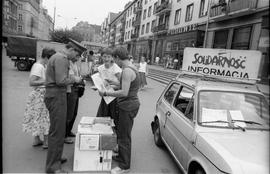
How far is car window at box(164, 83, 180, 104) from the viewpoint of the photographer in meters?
4.49

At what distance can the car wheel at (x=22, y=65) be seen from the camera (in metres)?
16.5

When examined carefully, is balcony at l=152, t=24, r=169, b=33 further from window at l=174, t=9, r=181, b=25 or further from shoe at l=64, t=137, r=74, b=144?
shoe at l=64, t=137, r=74, b=144

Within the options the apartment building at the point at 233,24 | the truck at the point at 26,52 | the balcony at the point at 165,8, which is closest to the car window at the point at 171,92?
the apartment building at the point at 233,24

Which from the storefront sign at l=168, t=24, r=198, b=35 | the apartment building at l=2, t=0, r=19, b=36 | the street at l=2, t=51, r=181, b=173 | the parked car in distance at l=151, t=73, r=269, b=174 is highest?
the storefront sign at l=168, t=24, r=198, b=35

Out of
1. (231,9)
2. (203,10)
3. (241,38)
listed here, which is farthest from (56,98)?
(203,10)

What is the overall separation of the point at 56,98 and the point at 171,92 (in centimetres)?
247

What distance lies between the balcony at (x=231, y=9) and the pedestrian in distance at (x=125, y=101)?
43.8 feet

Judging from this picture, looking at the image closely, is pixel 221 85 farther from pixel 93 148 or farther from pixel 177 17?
pixel 177 17

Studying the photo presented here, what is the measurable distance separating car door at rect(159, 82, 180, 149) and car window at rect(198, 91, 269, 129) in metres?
0.87

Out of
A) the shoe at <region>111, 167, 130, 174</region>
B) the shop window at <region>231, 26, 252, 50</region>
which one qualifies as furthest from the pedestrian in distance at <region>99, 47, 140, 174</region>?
the shop window at <region>231, 26, 252, 50</region>

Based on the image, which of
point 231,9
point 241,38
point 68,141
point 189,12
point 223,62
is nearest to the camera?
point 223,62

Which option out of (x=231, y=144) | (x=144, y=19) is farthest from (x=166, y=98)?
(x=144, y=19)

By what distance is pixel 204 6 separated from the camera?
Result: 21.2 metres

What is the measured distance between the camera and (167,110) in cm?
436
